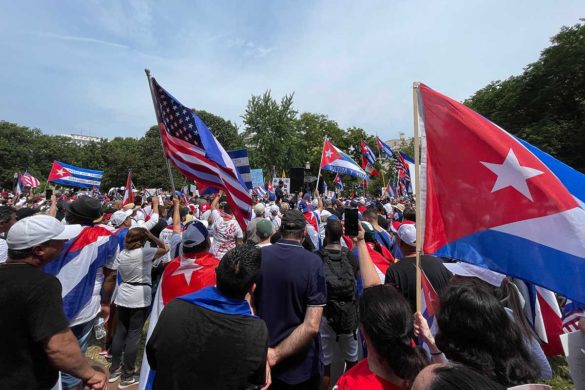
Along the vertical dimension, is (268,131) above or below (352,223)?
above

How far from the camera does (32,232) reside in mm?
2215

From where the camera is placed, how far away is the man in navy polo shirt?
2750 mm

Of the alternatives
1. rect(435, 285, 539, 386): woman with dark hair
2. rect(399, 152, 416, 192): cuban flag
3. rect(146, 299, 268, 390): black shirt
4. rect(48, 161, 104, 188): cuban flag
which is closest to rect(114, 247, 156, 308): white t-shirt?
rect(146, 299, 268, 390): black shirt

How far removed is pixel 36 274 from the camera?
205 centimetres

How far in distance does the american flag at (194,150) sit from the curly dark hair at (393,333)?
2815 millimetres

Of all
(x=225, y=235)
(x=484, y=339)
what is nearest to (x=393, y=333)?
(x=484, y=339)

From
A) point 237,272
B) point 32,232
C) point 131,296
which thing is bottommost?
point 131,296

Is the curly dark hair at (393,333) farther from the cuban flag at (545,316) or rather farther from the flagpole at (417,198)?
the cuban flag at (545,316)

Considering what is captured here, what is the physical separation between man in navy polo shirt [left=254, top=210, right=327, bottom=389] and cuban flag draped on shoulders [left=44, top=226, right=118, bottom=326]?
1.95 meters

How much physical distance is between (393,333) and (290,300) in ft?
3.96

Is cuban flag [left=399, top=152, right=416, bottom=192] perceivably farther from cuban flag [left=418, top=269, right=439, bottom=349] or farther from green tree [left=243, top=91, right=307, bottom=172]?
green tree [left=243, top=91, right=307, bottom=172]

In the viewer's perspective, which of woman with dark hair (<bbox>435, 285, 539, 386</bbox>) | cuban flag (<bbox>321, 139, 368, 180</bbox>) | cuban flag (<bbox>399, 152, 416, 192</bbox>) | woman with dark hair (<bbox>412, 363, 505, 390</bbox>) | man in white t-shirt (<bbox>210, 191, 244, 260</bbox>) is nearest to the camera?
woman with dark hair (<bbox>412, 363, 505, 390</bbox>)

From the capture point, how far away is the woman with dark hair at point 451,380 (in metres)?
1.14

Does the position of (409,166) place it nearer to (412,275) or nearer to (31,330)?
(412,275)
